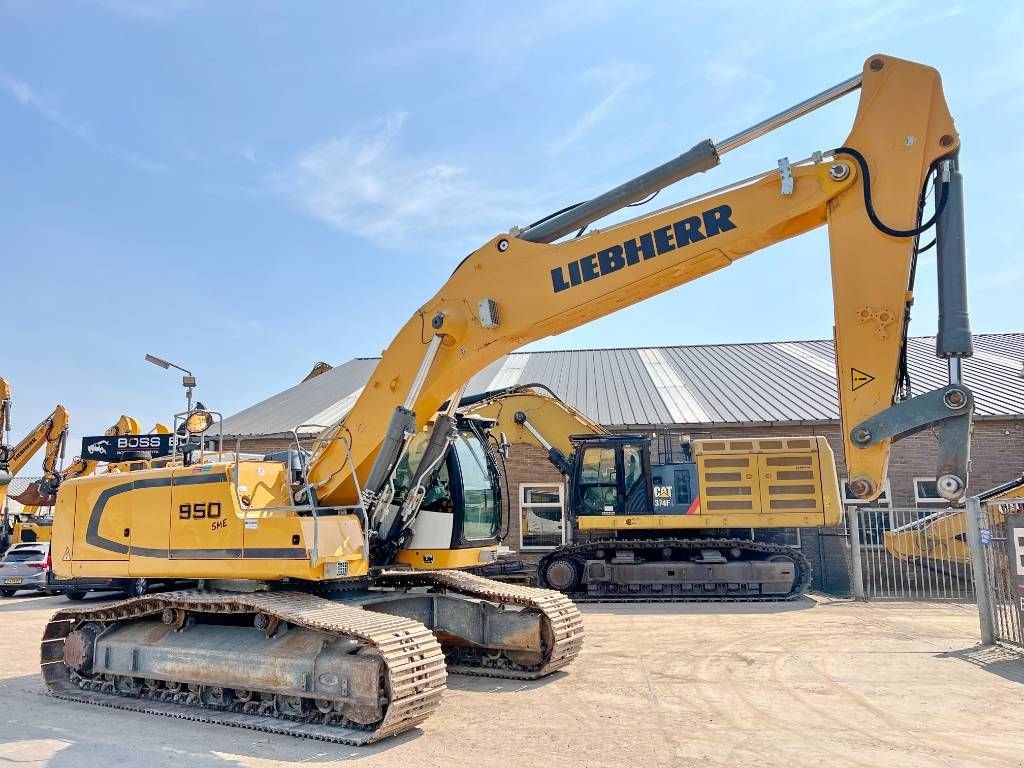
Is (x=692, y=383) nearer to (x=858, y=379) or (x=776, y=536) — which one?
(x=776, y=536)

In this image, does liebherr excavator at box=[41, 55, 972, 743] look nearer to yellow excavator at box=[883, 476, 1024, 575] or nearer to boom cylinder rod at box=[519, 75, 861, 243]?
boom cylinder rod at box=[519, 75, 861, 243]

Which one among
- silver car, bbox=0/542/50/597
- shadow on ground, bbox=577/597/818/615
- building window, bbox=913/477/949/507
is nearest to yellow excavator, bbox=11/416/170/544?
silver car, bbox=0/542/50/597

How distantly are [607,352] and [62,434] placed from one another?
18.5 meters

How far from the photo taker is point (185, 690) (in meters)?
7.53

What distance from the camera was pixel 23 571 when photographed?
18.3 metres

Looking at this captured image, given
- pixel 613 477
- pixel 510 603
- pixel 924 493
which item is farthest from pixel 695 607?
pixel 924 493

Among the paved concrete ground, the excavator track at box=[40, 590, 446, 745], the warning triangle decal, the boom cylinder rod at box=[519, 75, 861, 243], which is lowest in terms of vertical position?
the paved concrete ground

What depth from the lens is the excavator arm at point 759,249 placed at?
562cm

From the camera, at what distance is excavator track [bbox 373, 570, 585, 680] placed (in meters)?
7.95

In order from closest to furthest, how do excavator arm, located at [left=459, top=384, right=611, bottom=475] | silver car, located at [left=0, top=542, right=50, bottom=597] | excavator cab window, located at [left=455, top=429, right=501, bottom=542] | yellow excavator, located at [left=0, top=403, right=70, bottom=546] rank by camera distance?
excavator cab window, located at [left=455, top=429, right=501, bottom=542] < excavator arm, located at [left=459, top=384, right=611, bottom=475] < silver car, located at [left=0, top=542, right=50, bottom=597] < yellow excavator, located at [left=0, top=403, right=70, bottom=546]

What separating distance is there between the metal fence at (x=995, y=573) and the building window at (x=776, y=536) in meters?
6.22

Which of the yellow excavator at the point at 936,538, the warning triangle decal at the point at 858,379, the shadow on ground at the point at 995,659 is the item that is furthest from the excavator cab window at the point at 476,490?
the yellow excavator at the point at 936,538

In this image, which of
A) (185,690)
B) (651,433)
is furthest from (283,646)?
(651,433)

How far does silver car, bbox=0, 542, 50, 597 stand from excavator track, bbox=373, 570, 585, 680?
13.7 m
